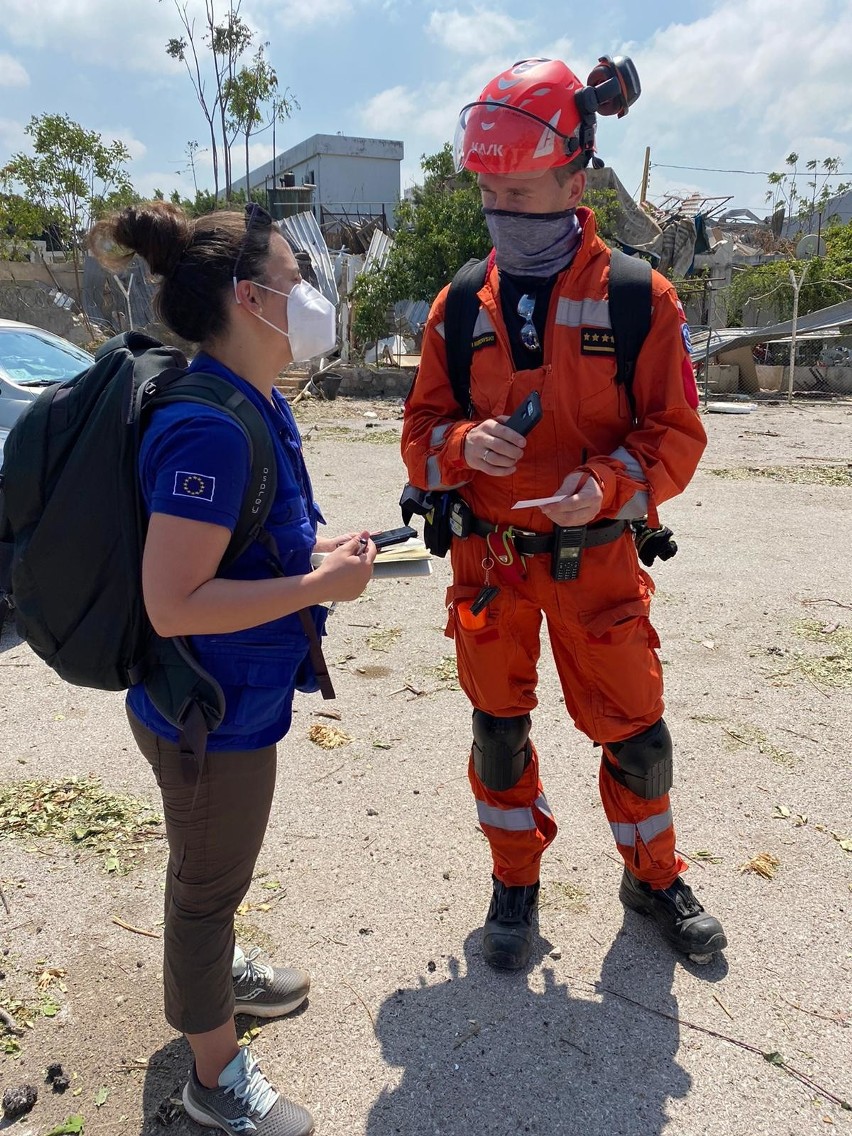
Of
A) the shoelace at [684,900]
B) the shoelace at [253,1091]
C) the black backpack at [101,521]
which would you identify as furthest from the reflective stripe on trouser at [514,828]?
the black backpack at [101,521]

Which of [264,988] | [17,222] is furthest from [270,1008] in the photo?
[17,222]

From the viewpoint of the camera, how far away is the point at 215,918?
5.72ft

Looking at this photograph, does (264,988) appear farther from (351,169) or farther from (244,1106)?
(351,169)

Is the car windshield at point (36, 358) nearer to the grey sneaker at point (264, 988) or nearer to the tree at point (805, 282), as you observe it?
the grey sneaker at point (264, 988)

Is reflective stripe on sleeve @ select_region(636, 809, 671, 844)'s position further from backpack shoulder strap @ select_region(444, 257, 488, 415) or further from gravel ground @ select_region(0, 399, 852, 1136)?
backpack shoulder strap @ select_region(444, 257, 488, 415)

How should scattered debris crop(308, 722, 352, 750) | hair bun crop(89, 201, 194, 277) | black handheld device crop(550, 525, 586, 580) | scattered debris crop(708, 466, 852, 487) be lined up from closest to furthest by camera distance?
hair bun crop(89, 201, 194, 277) → black handheld device crop(550, 525, 586, 580) → scattered debris crop(308, 722, 352, 750) → scattered debris crop(708, 466, 852, 487)

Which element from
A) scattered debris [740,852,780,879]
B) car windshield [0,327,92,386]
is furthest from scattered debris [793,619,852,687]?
car windshield [0,327,92,386]

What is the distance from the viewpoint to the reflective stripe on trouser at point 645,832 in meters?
2.41

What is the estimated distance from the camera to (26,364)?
6.45 m

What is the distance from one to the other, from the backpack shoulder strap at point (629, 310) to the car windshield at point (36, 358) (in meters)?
5.16

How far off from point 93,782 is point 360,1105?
1864 mm

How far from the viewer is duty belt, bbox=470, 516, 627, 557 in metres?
2.20

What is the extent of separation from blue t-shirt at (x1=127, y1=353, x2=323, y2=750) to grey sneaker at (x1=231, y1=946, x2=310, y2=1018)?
2.88 ft

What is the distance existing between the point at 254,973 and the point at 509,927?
2.50 feet
